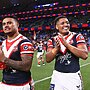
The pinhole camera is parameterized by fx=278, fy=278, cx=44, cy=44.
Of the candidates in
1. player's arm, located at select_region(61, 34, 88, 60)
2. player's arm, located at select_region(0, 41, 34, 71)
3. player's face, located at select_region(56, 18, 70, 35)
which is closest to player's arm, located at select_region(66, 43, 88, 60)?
player's arm, located at select_region(61, 34, 88, 60)

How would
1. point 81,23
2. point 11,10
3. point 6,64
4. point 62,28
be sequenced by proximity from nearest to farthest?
point 6,64, point 62,28, point 81,23, point 11,10

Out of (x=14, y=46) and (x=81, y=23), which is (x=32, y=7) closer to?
(x=81, y=23)

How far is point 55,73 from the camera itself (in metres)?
4.37

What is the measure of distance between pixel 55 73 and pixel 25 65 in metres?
0.83

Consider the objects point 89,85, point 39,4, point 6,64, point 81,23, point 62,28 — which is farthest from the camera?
point 39,4

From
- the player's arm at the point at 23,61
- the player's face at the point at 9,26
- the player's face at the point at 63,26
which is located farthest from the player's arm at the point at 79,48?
the player's face at the point at 9,26

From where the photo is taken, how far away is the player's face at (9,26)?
383cm

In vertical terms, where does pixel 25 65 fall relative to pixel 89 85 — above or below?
above

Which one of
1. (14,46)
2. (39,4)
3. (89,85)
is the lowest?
(89,85)

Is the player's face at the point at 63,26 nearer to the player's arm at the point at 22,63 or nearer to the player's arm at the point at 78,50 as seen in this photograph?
the player's arm at the point at 78,50

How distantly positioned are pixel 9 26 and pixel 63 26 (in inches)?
35.0

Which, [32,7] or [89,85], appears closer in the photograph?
[89,85]

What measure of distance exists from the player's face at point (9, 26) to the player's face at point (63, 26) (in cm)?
74

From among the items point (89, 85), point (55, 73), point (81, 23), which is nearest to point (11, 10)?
point (81, 23)
